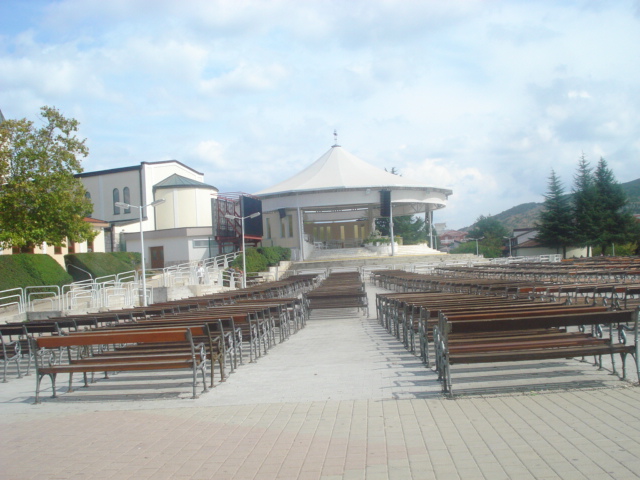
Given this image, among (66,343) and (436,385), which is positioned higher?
(66,343)

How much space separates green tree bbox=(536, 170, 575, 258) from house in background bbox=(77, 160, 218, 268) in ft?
126

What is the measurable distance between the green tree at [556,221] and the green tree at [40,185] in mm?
56062

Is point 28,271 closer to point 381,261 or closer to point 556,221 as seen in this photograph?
point 381,261

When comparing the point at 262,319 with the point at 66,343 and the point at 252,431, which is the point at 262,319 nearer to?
the point at 66,343

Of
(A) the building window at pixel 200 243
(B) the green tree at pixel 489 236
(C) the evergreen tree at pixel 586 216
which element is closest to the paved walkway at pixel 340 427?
(A) the building window at pixel 200 243

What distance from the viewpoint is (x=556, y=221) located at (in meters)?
65.8

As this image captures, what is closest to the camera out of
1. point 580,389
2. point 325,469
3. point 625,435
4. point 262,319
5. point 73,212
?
point 325,469

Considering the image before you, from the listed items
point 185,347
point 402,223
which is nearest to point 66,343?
point 185,347

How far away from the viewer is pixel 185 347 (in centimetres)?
Answer: 736

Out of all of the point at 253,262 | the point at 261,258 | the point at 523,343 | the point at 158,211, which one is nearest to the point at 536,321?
the point at 523,343

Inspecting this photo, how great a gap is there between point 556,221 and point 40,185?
192 feet

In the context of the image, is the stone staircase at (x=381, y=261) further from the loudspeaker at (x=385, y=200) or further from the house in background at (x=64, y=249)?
the house in background at (x=64, y=249)

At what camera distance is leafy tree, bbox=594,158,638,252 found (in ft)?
207

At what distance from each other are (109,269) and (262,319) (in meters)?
26.1
